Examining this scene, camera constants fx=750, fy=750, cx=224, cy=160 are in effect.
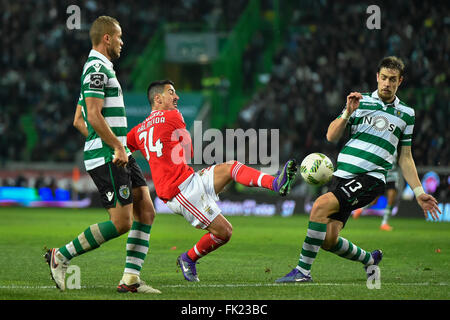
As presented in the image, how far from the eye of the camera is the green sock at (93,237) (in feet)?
20.4

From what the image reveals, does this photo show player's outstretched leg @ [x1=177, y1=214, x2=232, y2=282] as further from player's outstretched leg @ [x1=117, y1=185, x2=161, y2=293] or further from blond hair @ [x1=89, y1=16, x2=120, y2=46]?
blond hair @ [x1=89, y1=16, x2=120, y2=46]

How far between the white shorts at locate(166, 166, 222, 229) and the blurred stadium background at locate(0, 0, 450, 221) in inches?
493

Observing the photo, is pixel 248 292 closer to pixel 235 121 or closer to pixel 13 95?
pixel 235 121

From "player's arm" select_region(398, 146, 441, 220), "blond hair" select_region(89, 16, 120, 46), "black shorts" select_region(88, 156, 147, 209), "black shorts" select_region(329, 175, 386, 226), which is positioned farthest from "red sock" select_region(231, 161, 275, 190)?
"blond hair" select_region(89, 16, 120, 46)

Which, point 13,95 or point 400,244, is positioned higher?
point 13,95

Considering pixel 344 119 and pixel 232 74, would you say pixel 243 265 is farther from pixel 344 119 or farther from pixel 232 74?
pixel 232 74

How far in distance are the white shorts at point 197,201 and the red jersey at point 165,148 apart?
0.06 metres

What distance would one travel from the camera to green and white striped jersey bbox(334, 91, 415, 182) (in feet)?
23.5

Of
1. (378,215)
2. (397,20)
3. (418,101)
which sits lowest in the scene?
(378,215)

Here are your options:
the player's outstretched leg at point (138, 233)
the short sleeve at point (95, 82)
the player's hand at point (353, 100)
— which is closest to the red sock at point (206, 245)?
the player's outstretched leg at point (138, 233)

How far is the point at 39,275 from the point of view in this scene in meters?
7.64

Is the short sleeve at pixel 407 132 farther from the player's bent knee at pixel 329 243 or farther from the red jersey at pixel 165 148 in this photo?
the red jersey at pixel 165 148

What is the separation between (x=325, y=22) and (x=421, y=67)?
434 centimetres

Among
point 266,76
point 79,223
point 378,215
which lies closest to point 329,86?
point 266,76
